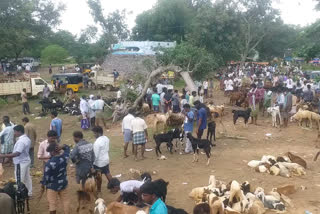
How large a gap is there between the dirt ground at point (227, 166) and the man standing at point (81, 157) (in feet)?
2.75

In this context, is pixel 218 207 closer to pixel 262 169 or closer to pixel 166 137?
pixel 262 169

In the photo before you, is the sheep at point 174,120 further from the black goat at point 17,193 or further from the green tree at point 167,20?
the green tree at point 167,20

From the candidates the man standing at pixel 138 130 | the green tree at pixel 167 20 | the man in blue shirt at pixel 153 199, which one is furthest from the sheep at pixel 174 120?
the green tree at pixel 167 20

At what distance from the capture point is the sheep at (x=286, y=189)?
273 inches

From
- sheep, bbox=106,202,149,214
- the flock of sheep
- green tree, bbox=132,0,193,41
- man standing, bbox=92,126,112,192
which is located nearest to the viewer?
sheep, bbox=106,202,149,214

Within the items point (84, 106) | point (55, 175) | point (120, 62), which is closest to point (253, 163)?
point (55, 175)

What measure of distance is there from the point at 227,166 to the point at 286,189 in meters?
2.41

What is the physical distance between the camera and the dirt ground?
7.19m

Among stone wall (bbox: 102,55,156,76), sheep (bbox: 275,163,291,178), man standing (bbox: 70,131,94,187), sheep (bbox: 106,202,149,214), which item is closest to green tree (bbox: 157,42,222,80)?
sheep (bbox: 275,163,291,178)

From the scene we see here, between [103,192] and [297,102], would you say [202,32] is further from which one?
[103,192]

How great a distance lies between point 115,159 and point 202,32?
733 inches

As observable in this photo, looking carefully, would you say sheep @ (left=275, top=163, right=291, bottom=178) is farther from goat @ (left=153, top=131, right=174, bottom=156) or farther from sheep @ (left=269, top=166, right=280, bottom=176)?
goat @ (left=153, top=131, right=174, bottom=156)

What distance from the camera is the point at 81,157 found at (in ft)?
21.7

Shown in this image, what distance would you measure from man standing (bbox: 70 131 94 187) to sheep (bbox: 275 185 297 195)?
3.98 m
